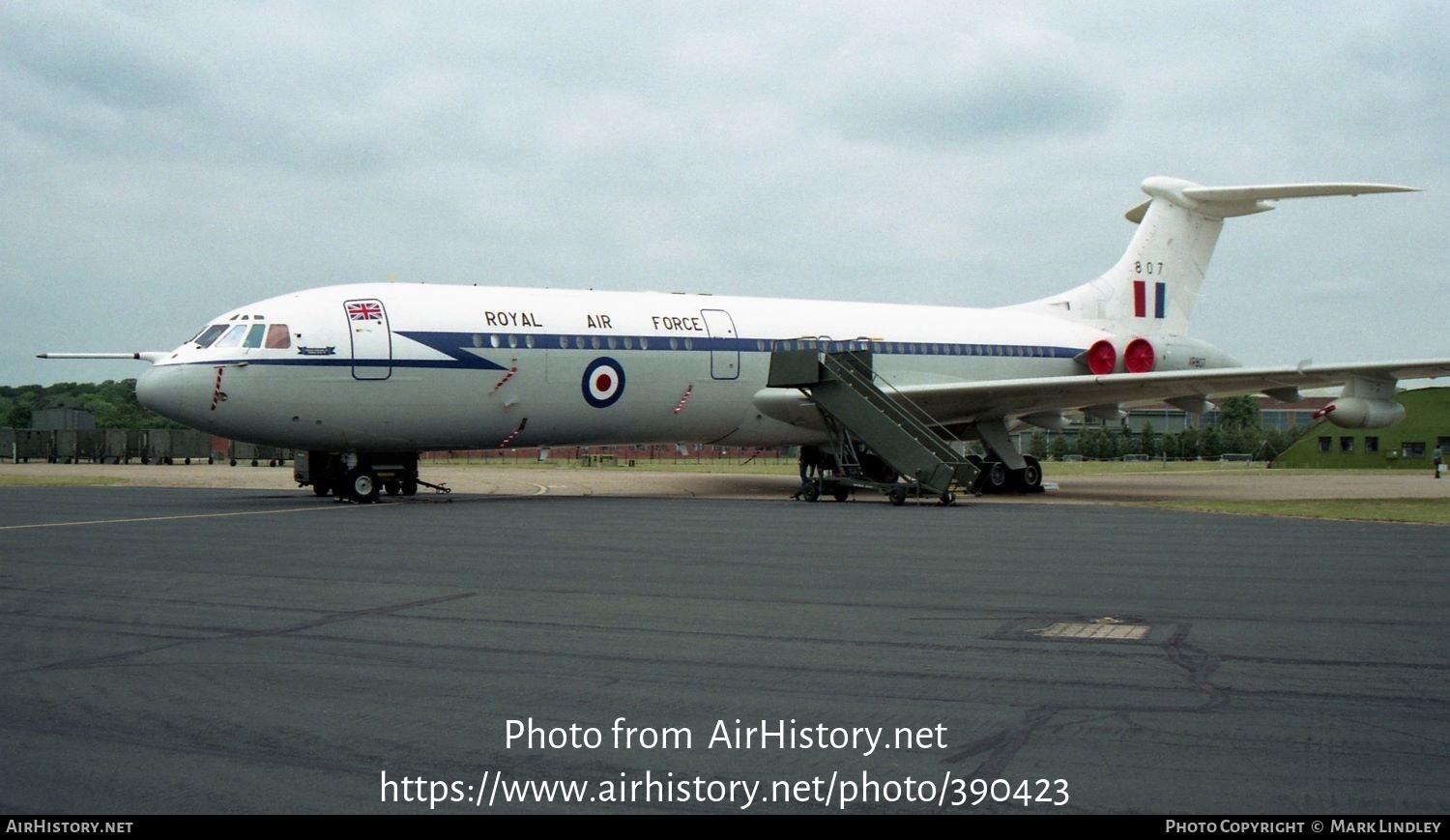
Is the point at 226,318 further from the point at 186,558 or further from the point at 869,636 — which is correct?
the point at 869,636

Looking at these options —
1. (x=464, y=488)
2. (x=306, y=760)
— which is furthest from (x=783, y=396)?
(x=306, y=760)

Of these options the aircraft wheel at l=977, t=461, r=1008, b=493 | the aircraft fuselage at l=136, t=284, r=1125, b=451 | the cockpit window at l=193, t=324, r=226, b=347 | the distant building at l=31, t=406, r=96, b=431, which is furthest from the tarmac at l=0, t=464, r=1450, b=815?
the distant building at l=31, t=406, r=96, b=431

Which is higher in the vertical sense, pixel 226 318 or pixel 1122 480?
pixel 226 318

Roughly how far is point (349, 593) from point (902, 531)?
786cm

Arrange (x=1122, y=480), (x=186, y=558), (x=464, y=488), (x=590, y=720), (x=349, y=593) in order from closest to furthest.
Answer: (x=590, y=720)
(x=349, y=593)
(x=186, y=558)
(x=464, y=488)
(x=1122, y=480)

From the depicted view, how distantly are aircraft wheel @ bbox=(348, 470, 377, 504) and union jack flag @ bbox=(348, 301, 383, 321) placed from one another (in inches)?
112

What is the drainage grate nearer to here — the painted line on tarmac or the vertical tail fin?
the painted line on tarmac

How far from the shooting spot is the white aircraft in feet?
68.5

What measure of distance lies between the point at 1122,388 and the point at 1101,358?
5913mm

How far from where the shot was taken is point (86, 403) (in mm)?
118438

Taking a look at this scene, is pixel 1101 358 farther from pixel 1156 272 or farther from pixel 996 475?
pixel 996 475

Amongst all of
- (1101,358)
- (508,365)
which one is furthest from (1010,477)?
(508,365)

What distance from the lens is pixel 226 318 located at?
2119cm

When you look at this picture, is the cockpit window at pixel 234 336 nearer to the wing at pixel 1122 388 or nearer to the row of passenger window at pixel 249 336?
the row of passenger window at pixel 249 336
